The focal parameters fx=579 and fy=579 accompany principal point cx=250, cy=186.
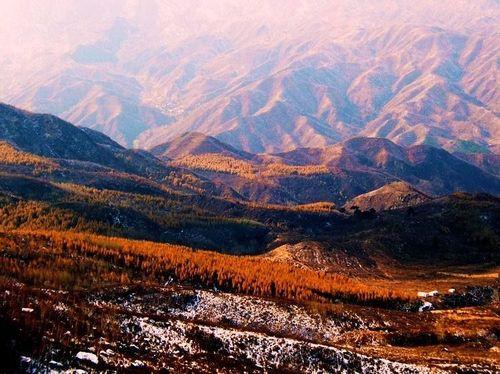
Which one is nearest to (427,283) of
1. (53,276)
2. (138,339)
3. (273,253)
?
(273,253)

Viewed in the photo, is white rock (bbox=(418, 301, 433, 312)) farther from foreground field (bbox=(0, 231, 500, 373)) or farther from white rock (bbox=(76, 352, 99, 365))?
white rock (bbox=(76, 352, 99, 365))

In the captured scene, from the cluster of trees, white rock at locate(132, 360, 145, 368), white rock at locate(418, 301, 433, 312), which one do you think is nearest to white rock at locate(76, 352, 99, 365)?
white rock at locate(132, 360, 145, 368)

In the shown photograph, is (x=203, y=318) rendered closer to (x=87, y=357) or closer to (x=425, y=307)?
(x=87, y=357)

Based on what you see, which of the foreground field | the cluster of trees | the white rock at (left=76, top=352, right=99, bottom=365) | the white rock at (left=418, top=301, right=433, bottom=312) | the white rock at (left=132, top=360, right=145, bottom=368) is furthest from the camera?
the white rock at (left=418, top=301, right=433, bottom=312)

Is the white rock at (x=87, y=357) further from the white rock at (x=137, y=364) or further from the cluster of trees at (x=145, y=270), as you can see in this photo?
the cluster of trees at (x=145, y=270)

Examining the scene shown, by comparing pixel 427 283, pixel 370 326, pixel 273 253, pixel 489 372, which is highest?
pixel 489 372

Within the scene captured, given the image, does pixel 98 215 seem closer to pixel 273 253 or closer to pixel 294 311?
pixel 273 253
